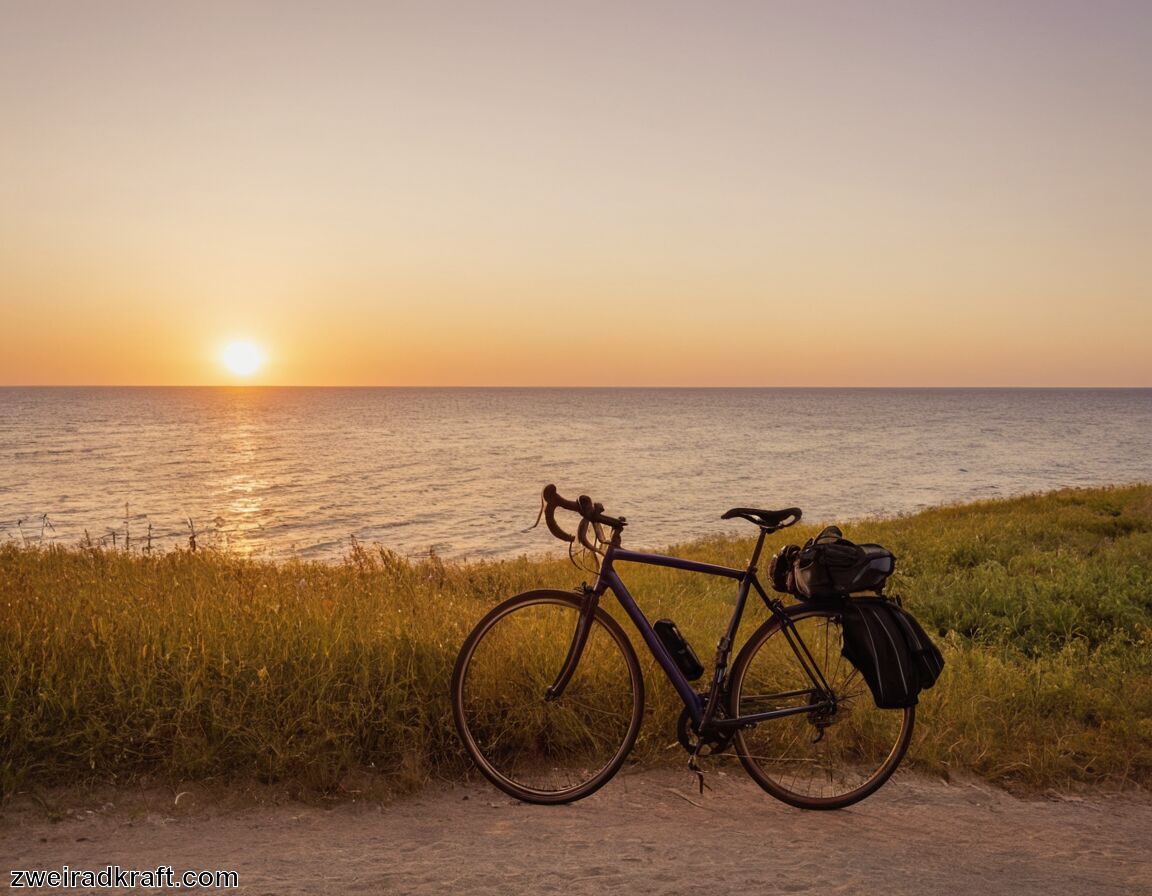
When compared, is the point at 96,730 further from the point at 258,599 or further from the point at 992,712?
the point at 992,712

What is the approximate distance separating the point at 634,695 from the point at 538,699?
76 cm

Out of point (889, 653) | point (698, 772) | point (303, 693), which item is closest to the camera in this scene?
point (889, 653)

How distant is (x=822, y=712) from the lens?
4762 millimetres

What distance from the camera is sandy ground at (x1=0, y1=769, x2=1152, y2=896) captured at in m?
3.76

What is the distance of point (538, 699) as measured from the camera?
16.9 ft

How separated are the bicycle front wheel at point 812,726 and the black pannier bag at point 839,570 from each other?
179 mm

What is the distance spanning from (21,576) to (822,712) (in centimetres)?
658

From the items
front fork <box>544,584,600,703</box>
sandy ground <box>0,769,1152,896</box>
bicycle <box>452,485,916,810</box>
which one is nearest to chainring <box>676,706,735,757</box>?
bicycle <box>452,485,916,810</box>

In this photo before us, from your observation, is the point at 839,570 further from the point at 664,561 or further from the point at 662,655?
the point at 662,655

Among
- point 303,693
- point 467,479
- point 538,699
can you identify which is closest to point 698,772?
point 538,699

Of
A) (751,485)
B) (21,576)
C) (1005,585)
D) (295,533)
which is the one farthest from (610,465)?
(21,576)

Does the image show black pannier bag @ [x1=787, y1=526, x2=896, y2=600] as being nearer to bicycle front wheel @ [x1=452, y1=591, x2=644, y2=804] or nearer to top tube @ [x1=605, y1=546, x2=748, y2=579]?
top tube @ [x1=605, y1=546, x2=748, y2=579]

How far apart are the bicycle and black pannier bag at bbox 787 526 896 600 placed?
6.0 inches

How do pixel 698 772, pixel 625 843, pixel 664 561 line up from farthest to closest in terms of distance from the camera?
Answer: 1. pixel 698 772
2. pixel 664 561
3. pixel 625 843
